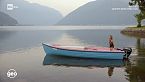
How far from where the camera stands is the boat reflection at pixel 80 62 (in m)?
28.3

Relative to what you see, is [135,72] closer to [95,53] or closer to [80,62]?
[80,62]

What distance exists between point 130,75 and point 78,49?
10795 millimetres

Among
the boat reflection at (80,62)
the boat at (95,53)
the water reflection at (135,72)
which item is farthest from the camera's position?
the boat at (95,53)

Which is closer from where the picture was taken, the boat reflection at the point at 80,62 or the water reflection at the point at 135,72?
the water reflection at the point at 135,72

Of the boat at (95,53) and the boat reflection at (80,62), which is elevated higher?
the boat at (95,53)

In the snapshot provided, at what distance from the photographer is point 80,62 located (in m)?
29.9

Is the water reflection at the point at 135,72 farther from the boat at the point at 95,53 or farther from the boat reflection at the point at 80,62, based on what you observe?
the boat at the point at 95,53

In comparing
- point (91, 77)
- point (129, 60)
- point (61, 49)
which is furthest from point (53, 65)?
point (129, 60)

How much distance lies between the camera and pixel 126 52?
103ft

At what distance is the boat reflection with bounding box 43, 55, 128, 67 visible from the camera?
92.7 ft

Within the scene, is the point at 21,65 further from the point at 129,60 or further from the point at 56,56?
the point at 129,60

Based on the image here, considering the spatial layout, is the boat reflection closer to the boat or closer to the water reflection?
the boat

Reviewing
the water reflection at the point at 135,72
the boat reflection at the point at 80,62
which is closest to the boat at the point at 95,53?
the boat reflection at the point at 80,62

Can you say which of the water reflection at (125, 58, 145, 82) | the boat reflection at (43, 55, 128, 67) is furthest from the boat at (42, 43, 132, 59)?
the water reflection at (125, 58, 145, 82)
